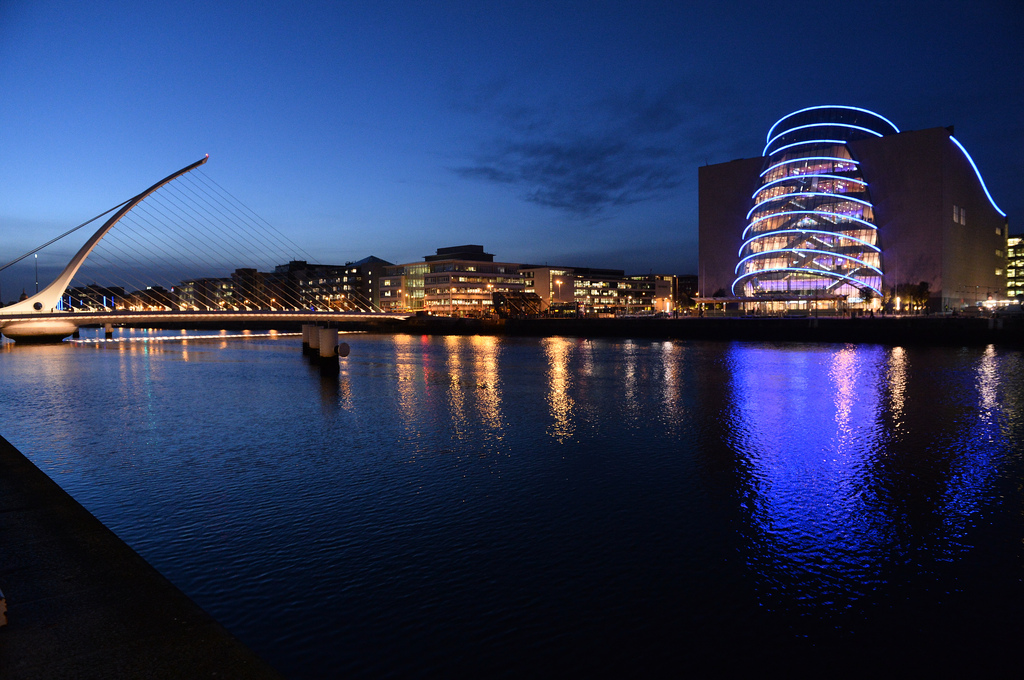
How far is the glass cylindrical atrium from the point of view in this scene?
273 feet

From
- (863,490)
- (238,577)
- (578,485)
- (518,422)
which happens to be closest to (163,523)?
(238,577)

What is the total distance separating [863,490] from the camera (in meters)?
10.7

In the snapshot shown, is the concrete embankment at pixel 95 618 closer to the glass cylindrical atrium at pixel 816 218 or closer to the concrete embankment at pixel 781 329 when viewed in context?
the concrete embankment at pixel 781 329

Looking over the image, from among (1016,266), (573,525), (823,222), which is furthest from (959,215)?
(1016,266)

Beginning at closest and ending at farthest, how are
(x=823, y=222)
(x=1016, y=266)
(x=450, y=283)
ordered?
Answer: (x=823, y=222), (x=450, y=283), (x=1016, y=266)

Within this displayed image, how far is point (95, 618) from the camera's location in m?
4.82

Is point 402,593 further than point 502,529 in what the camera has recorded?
No

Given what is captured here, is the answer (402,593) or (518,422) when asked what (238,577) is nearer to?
(402,593)

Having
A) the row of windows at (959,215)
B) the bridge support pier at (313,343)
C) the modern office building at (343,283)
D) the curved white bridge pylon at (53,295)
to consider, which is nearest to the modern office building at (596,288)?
the modern office building at (343,283)

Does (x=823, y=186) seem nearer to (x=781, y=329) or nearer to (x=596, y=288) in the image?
(x=781, y=329)

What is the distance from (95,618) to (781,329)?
206 feet

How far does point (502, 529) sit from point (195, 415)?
14820 mm

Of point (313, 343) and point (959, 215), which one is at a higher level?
point (959, 215)

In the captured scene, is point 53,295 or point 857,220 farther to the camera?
point 857,220
